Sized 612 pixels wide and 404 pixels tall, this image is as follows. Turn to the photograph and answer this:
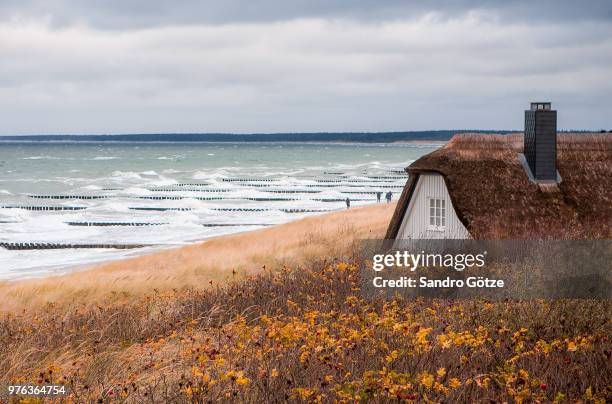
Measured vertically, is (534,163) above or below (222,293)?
above

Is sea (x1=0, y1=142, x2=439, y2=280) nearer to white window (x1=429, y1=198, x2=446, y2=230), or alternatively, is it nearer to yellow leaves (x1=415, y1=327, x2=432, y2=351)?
white window (x1=429, y1=198, x2=446, y2=230)

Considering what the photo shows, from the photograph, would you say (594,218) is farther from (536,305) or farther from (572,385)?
(572,385)

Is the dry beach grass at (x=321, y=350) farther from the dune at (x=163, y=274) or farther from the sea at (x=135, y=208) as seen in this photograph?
the sea at (x=135, y=208)

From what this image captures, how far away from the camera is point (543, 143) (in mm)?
21469

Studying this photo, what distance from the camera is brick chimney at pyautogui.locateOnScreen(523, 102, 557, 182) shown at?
21297mm

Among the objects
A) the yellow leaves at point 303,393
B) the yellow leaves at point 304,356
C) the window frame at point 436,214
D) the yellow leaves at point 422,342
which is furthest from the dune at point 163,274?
the yellow leaves at point 303,393

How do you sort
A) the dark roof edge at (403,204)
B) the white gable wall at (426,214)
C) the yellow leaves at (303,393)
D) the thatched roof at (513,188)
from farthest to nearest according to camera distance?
the dark roof edge at (403,204), the white gable wall at (426,214), the thatched roof at (513,188), the yellow leaves at (303,393)

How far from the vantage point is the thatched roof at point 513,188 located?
19.9 metres

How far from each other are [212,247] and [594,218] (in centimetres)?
1745

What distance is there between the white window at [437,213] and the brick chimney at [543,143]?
2659mm

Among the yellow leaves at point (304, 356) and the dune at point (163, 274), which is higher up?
the yellow leaves at point (304, 356)

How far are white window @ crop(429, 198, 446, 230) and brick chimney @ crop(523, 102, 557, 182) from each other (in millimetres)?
2659

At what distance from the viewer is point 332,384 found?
6379 mm

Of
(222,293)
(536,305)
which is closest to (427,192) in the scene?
(222,293)
